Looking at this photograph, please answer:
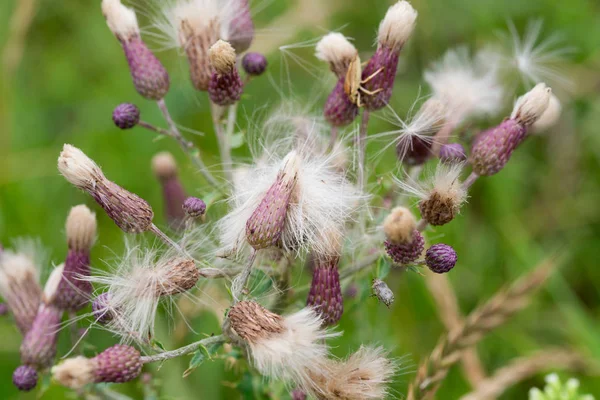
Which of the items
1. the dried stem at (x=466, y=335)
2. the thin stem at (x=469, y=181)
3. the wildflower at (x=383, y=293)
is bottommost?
the dried stem at (x=466, y=335)

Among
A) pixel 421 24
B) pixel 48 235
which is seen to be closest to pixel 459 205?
pixel 48 235

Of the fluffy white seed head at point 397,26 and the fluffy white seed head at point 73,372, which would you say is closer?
the fluffy white seed head at point 73,372

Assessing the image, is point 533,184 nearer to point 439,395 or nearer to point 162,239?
point 439,395

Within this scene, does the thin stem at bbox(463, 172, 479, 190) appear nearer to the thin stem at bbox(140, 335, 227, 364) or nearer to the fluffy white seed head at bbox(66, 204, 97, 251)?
the thin stem at bbox(140, 335, 227, 364)

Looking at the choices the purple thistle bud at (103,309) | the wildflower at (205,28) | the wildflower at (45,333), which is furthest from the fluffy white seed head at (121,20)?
the purple thistle bud at (103,309)

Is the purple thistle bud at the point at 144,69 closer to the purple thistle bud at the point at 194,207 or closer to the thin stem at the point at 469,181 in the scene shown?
the purple thistle bud at the point at 194,207

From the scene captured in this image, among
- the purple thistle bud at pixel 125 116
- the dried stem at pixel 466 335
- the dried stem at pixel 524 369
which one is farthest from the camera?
the dried stem at pixel 524 369

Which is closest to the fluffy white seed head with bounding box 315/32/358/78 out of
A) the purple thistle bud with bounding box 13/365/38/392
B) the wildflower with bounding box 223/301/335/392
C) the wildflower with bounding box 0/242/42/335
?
the wildflower with bounding box 223/301/335/392
